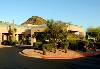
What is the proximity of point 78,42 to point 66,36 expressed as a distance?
283 centimetres

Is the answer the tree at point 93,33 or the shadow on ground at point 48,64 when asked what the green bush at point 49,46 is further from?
the tree at point 93,33

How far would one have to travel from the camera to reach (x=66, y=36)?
35.7 meters

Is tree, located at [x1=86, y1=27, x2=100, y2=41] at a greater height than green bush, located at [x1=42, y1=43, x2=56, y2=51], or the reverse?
tree, located at [x1=86, y1=27, x2=100, y2=41]

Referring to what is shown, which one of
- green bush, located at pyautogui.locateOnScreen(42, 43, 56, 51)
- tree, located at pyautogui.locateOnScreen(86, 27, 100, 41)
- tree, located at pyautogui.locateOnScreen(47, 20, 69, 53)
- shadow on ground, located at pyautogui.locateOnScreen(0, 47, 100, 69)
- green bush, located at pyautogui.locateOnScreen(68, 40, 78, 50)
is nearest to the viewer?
shadow on ground, located at pyautogui.locateOnScreen(0, 47, 100, 69)

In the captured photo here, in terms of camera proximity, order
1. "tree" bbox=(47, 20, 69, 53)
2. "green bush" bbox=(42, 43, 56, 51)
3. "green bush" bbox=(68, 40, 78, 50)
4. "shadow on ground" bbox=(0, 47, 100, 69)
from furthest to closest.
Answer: "green bush" bbox=(68, 40, 78, 50) < "tree" bbox=(47, 20, 69, 53) < "green bush" bbox=(42, 43, 56, 51) < "shadow on ground" bbox=(0, 47, 100, 69)

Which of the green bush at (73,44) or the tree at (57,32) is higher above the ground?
the tree at (57,32)

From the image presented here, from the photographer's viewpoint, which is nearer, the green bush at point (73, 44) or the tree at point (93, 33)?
the green bush at point (73, 44)

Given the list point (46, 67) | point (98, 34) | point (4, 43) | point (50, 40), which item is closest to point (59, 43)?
point (50, 40)

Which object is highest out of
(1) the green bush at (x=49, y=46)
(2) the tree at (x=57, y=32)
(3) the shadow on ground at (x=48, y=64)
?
(2) the tree at (x=57, y=32)

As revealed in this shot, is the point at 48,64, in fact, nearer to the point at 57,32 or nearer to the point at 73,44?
the point at 57,32

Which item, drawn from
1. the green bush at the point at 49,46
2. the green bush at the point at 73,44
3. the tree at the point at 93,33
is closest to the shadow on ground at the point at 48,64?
the green bush at the point at 49,46

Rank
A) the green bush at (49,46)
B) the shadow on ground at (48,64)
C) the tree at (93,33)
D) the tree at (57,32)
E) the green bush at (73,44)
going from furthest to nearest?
the tree at (93,33) < the green bush at (73,44) < the tree at (57,32) < the green bush at (49,46) < the shadow on ground at (48,64)

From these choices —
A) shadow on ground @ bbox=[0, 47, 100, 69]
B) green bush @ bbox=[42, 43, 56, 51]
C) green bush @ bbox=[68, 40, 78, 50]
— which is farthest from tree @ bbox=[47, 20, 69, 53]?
shadow on ground @ bbox=[0, 47, 100, 69]

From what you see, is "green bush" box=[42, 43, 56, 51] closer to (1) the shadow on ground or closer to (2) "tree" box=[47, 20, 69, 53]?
(2) "tree" box=[47, 20, 69, 53]
